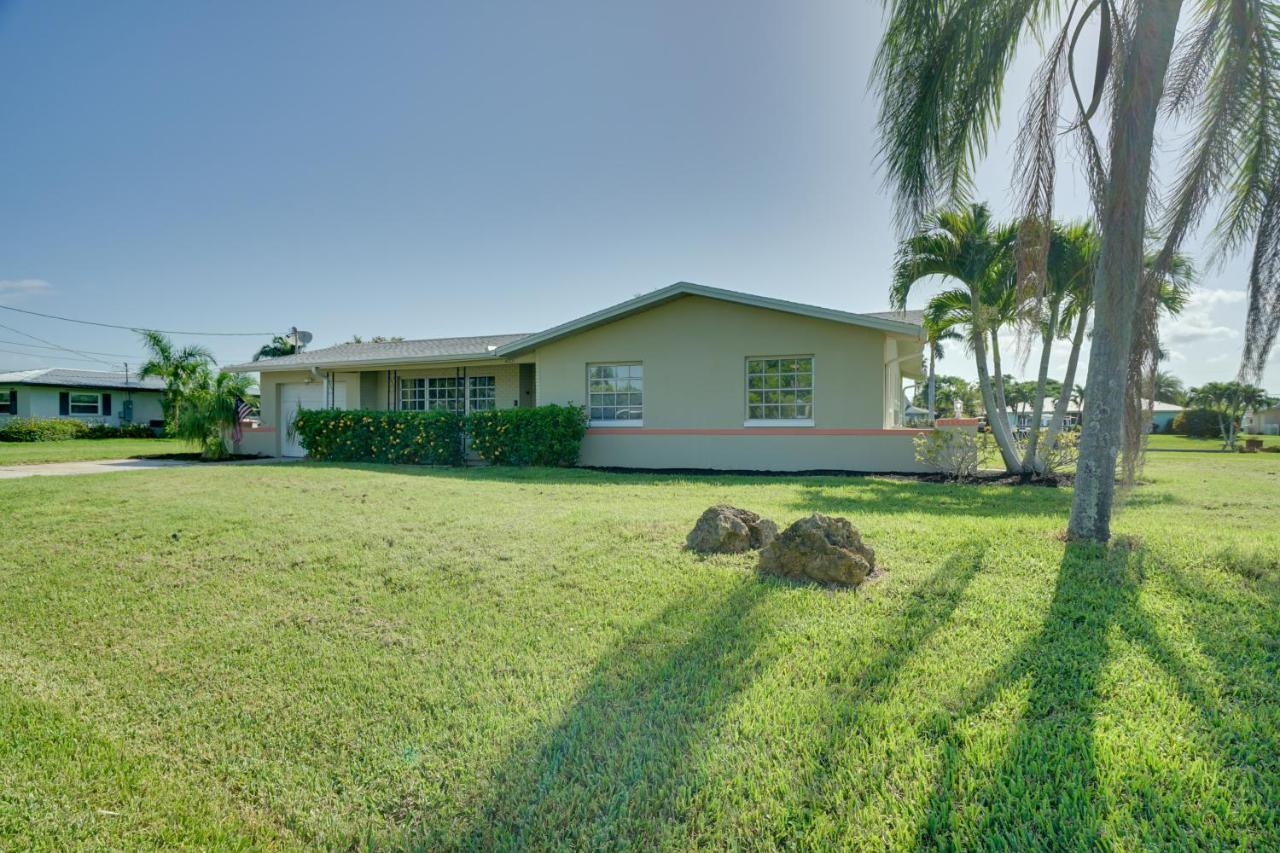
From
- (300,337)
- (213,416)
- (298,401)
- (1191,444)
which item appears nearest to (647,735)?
(213,416)

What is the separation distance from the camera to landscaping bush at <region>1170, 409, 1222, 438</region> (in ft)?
139

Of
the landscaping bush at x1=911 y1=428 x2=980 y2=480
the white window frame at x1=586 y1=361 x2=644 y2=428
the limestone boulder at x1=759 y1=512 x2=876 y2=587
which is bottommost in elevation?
the limestone boulder at x1=759 y1=512 x2=876 y2=587

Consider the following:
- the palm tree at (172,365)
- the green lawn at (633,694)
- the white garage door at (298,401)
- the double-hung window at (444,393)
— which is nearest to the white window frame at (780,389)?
the green lawn at (633,694)

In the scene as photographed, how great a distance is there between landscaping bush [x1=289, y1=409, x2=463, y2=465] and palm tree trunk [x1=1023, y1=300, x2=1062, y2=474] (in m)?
12.9

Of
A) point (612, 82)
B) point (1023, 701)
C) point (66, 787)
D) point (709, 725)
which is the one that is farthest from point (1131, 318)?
point (612, 82)

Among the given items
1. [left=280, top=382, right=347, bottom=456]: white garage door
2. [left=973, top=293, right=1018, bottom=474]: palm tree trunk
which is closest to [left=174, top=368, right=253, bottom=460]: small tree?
[left=280, top=382, right=347, bottom=456]: white garage door

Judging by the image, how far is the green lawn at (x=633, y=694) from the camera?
6.94 feet

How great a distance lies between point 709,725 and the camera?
263 cm

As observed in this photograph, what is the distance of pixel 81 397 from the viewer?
3319cm

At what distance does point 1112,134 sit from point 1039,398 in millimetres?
8677

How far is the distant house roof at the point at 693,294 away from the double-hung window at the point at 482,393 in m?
2.23

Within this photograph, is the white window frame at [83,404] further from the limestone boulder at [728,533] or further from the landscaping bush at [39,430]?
the limestone boulder at [728,533]

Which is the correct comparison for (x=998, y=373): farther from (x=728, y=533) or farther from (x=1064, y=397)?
(x=728, y=533)

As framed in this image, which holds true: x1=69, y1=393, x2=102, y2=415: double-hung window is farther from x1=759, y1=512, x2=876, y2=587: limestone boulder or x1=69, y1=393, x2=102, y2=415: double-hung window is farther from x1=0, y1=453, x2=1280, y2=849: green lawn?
x1=759, y1=512, x2=876, y2=587: limestone boulder
